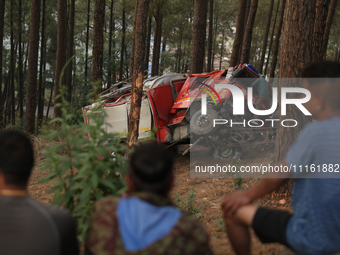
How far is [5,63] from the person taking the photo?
99.7 ft

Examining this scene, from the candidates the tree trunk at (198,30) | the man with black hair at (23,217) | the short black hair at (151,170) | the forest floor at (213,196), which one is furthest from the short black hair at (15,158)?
the tree trunk at (198,30)

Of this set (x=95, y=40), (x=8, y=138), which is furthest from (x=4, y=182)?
(x=95, y=40)

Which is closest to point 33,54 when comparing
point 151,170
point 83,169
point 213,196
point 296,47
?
point 213,196

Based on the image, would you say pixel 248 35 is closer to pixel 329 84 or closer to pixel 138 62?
pixel 138 62

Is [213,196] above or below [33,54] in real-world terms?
below

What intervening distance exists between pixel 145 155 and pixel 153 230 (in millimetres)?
417

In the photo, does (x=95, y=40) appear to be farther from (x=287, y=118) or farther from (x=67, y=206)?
(x=67, y=206)

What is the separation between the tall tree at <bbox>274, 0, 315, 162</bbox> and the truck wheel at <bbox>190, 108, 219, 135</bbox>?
132 inches

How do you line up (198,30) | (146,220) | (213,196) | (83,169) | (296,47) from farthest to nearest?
(198,30) → (213,196) → (296,47) → (83,169) → (146,220)

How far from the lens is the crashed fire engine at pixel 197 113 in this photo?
8.79m

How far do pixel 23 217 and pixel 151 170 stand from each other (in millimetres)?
838

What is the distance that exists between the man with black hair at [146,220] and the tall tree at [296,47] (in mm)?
3826

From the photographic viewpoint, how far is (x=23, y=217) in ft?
6.62

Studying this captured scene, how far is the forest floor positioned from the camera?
3.44m
